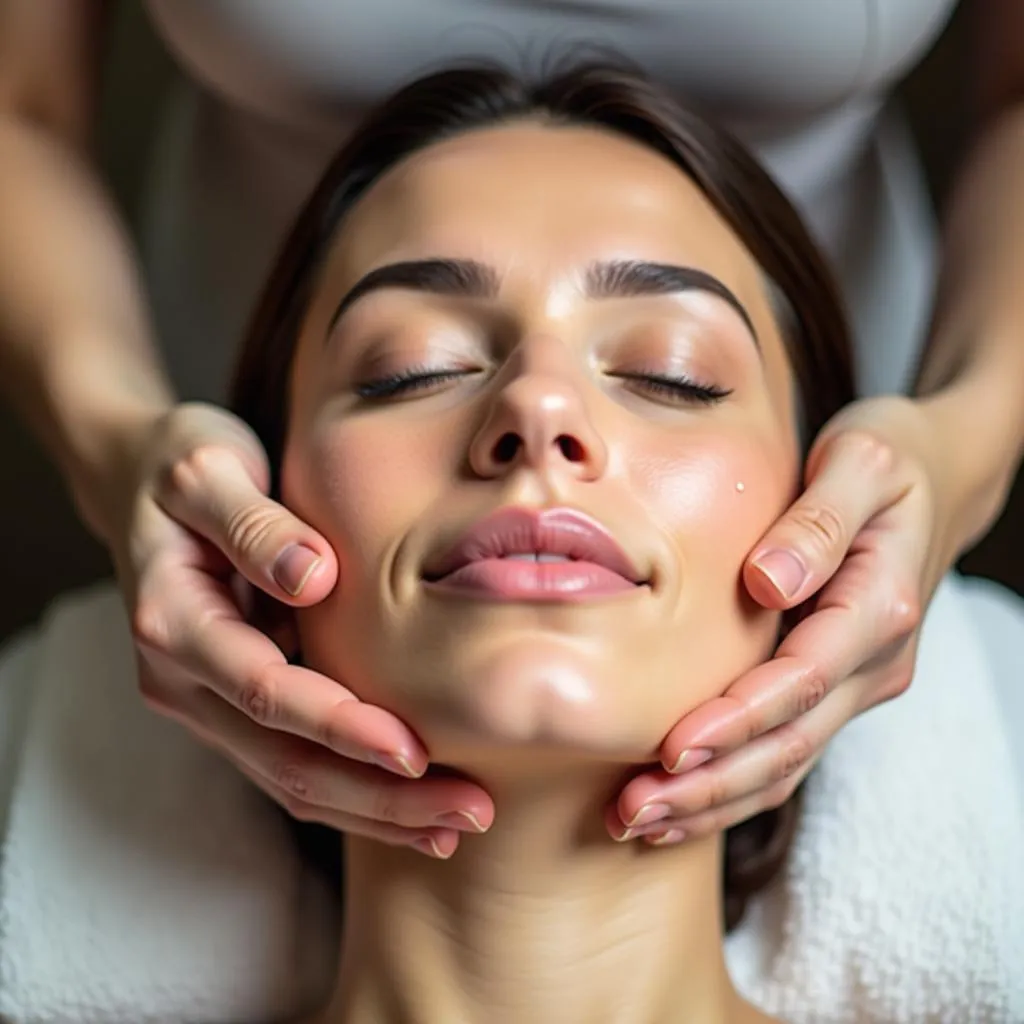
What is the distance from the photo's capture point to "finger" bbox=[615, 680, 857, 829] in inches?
34.3

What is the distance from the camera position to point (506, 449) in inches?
Answer: 34.4

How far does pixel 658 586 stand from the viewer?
2.79ft

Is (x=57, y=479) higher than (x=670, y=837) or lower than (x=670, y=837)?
lower

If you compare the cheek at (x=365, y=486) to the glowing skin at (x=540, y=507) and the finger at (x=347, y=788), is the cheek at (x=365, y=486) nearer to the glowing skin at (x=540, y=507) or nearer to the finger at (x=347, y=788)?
the glowing skin at (x=540, y=507)

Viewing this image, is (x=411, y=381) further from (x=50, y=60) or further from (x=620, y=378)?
(x=50, y=60)

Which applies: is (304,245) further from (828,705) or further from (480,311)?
(828,705)

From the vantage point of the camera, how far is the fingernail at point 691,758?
834 mm

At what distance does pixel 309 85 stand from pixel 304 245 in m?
0.14

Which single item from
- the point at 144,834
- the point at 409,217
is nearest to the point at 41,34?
the point at 409,217

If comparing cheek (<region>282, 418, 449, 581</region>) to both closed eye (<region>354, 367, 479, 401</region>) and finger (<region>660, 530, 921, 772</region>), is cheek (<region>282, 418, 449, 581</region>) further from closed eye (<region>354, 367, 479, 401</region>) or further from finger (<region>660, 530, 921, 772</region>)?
finger (<region>660, 530, 921, 772</region>)

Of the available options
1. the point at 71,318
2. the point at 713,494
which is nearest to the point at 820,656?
the point at 713,494

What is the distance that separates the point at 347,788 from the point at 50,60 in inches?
30.1

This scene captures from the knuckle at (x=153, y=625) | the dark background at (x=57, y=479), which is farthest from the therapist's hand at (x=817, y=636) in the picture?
the dark background at (x=57, y=479)

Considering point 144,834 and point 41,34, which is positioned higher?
point 41,34
